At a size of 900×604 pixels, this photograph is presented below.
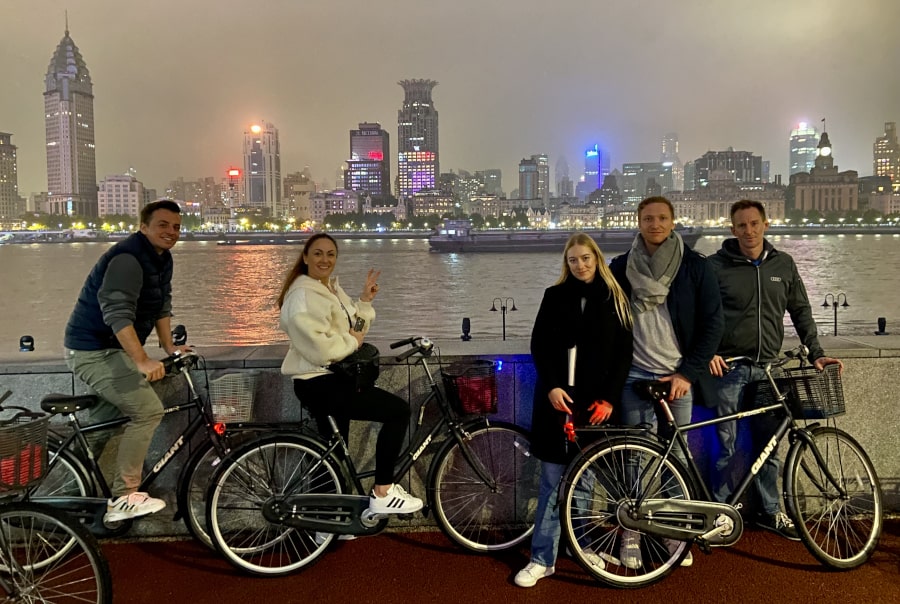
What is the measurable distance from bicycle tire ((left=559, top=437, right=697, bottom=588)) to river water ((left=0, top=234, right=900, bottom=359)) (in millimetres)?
10945

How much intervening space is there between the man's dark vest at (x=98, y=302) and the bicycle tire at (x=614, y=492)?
231 centimetres

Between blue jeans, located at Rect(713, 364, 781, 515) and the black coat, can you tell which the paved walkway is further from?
the black coat

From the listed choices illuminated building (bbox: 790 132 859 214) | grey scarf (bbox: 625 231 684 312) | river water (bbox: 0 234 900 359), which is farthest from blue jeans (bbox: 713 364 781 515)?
illuminated building (bbox: 790 132 859 214)

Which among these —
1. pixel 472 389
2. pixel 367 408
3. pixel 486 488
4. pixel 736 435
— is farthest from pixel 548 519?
pixel 736 435

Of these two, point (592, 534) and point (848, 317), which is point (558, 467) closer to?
point (592, 534)

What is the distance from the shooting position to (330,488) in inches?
152

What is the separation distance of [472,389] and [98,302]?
193cm

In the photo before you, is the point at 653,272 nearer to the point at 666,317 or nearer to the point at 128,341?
the point at 666,317

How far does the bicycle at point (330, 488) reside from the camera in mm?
3709

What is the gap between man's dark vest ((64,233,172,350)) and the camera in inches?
141

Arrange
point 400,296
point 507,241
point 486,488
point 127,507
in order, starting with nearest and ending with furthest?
point 127,507 < point 486,488 < point 400,296 < point 507,241

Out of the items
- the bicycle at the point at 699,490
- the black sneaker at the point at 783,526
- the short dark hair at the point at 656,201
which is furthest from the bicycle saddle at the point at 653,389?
the black sneaker at the point at 783,526

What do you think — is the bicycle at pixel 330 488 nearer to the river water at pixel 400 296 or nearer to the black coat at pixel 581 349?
the black coat at pixel 581 349

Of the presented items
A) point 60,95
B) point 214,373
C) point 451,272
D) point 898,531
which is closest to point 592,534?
point 898,531
